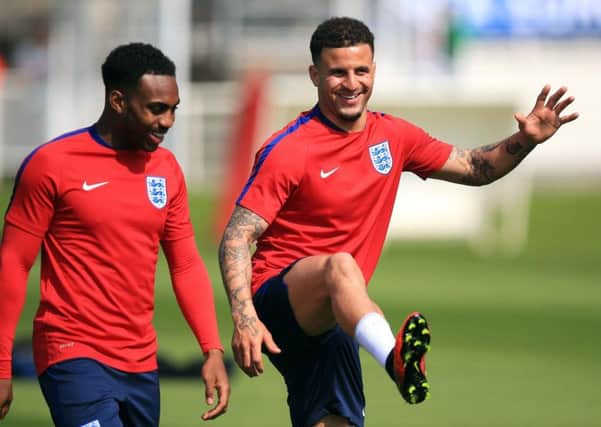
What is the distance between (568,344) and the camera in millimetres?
14602

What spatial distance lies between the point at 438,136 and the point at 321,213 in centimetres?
1910

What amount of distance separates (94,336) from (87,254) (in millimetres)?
349

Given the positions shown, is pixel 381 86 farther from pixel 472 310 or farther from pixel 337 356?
pixel 337 356

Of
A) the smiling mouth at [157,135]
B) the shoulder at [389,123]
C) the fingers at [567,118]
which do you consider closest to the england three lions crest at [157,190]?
the smiling mouth at [157,135]

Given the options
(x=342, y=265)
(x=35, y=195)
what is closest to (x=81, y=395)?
(x=35, y=195)

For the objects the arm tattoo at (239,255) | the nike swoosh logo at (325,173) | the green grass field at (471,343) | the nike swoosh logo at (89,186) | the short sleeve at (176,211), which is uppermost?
the nike swoosh logo at (89,186)

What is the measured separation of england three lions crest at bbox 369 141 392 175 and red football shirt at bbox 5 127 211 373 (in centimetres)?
117

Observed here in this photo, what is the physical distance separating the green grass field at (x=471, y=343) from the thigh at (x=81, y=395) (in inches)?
154

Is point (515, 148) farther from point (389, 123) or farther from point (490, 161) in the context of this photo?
point (389, 123)

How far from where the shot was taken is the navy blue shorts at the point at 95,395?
6273 millimetres

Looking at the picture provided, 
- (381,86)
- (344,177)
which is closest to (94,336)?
(344,177)

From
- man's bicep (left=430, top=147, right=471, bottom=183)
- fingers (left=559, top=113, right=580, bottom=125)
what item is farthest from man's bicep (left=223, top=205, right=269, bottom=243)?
fingers (left=559, top=113, right=580, bottom=125)

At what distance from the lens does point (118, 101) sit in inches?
259

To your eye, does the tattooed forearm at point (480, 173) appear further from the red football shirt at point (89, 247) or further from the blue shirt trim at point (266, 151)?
the red football shirt at point (89, 247)
